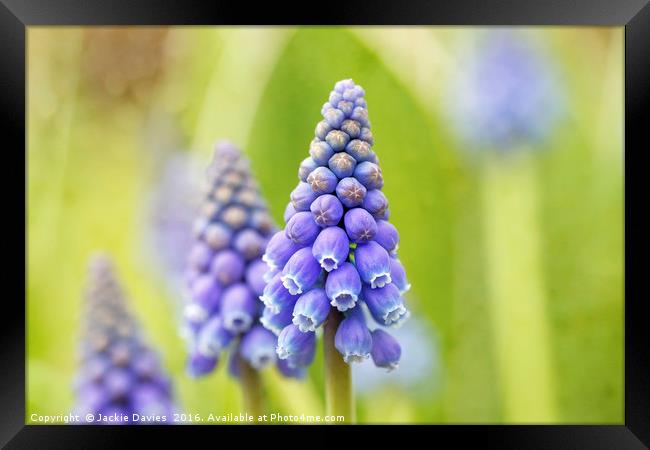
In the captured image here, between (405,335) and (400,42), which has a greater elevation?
(400,42)

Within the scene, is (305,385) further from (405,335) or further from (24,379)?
(24,379)

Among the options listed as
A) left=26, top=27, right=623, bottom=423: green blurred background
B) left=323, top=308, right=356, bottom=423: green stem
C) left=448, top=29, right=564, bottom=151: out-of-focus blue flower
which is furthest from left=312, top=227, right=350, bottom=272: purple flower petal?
left=448, top=29, right=564, bottom=151: out-of-focus blue flower

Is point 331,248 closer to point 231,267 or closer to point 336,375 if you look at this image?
point 336,375

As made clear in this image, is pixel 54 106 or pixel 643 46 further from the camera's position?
pixel 54 106

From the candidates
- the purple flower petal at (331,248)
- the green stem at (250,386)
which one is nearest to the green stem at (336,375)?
the purple flower petal at (331,248)

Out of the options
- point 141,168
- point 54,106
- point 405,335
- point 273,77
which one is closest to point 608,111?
point 405,335

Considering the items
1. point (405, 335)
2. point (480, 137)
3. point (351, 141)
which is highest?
point (480, 137)

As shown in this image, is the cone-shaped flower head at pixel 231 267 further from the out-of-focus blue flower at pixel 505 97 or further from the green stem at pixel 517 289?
the out-of-focus blue flower at pixel 505 97
